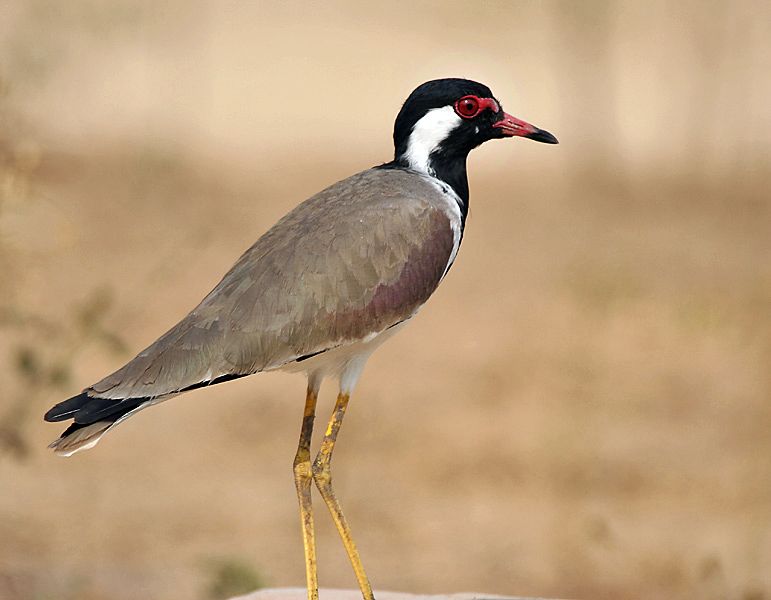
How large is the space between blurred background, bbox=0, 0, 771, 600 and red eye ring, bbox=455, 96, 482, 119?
50.2 inches

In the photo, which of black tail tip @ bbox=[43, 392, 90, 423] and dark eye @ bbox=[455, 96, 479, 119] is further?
dark eye @ bbox=[455, 96, 479, 119]

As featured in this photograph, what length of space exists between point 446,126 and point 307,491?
4.58 feet

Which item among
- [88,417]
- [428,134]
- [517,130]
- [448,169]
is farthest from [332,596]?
[517,130]

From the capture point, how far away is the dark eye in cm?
526

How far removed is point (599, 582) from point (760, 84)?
11.5m

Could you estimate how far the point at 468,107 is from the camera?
528 centimetres

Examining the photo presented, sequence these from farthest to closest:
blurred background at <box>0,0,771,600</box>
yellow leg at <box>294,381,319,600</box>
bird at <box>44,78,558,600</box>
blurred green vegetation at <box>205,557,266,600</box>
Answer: blurred background at <box>0,0,771,600</box>, blurred green vegetation at <box>205,557,266,600</box>, yellow leg at <box>294,381,319,600</box>, bird at <box>44,78,558,600</box>

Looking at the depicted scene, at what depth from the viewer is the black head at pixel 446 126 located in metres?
5.25

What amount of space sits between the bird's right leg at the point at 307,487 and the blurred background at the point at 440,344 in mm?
976

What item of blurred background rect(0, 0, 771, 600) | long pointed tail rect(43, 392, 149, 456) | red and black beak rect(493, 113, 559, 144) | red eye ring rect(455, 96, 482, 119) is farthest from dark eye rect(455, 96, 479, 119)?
long pointed tail rect(43, 392, 149, 456)

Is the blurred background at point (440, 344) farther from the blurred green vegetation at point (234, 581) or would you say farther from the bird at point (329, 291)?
the bird at point (329, 291)

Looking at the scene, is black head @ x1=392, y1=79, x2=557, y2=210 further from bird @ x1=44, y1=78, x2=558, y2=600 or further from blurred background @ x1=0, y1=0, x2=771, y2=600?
blurred background @ x1=0, y1=0, x2=771, y2=600

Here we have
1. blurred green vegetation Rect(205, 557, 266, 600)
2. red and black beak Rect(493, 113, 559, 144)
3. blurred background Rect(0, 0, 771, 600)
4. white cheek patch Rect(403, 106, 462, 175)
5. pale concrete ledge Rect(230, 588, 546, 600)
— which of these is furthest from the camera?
blurred background Rect(0, 0, 771, 600)

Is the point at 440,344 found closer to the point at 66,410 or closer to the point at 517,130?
the point at 517,130
